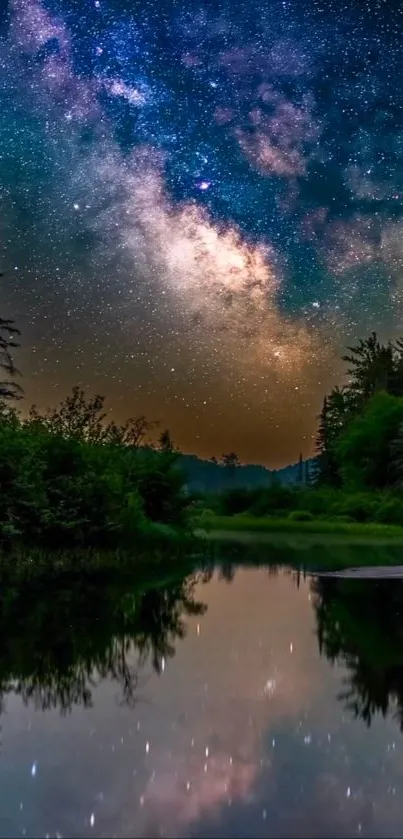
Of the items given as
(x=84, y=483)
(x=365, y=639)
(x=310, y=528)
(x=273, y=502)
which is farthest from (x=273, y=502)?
(x=365, y=639)

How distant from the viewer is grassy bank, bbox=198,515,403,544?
5375 centimetres

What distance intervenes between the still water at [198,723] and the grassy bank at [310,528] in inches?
1364

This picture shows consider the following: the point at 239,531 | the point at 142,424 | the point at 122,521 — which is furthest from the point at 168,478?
the point at 239,531

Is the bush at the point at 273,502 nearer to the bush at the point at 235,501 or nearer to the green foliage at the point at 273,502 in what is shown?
the green foliage at the point at 273,502

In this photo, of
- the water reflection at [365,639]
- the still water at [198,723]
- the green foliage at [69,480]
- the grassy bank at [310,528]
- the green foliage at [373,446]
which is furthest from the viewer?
the green foliage at [373,446]

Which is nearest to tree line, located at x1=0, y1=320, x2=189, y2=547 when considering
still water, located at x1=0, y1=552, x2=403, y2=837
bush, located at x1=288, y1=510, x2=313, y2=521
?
still water, located at x1=0, y1=552, x2=403, y2=837

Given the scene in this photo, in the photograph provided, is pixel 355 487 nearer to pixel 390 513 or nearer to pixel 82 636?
pixel 390 513

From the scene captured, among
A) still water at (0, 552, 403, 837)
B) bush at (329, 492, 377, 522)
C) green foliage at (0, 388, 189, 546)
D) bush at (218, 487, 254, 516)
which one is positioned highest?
bush at (218, 487, 254, 516)

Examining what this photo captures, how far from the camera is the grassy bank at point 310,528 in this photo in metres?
53.8

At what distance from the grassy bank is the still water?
3466 cm

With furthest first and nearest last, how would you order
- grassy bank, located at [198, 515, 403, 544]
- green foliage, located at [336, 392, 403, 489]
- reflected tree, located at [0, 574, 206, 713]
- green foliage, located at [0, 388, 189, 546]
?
green foliage, located at [336, 392, 403, 489]
grassy bank, located at [198, 515, 403, 544]
green foliage, located at [0, 388, 189, 546]
reflected tree, located at [0, 574, 206, 713]

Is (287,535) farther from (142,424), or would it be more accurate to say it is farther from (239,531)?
(142,424)

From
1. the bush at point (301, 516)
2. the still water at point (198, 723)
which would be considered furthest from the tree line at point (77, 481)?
the bush at point (301, 516)

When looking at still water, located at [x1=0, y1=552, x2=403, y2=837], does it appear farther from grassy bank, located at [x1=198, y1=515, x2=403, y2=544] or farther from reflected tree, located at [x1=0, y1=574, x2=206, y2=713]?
grassy bank, located at [x1=198, y1=515, x2=403, y2=544]
